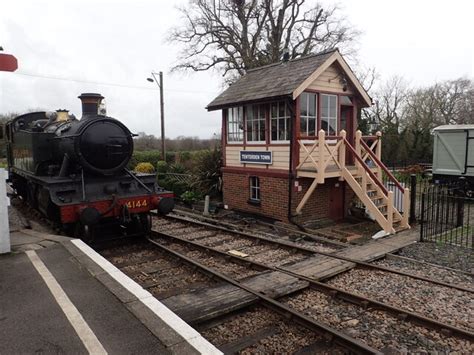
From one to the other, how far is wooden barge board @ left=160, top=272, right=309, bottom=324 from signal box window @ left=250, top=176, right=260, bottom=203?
5.82m

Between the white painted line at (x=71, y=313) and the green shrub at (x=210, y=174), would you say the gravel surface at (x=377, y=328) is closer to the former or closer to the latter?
the white painted line at (x=71, y=313)

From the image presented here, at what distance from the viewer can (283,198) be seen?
1041 cm

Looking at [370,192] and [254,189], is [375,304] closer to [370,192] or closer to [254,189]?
[370,192]

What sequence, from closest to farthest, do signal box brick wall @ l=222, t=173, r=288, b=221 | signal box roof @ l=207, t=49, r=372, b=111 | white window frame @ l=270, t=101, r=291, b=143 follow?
signal box roof @ l=207, t=49, r=372, b=111 < white window frame @ l=270, t=101, r=291, b=143 < signal box brick wall @ l=222, t=173, r=288, b=221

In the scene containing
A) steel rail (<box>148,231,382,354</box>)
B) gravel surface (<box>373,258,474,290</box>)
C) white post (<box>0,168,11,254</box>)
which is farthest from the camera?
gravel surface (<box>373,258,474,290</box>)

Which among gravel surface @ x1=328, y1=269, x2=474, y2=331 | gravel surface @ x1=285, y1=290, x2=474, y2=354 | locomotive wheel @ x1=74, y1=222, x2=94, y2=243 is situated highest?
locomotive wheel @ x1=74, y1=222, x2=94, y2=243

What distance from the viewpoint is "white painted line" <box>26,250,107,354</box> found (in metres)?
2.96

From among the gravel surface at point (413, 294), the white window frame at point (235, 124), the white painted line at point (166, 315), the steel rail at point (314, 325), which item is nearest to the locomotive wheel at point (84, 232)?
the white painted line at point (166, 315)

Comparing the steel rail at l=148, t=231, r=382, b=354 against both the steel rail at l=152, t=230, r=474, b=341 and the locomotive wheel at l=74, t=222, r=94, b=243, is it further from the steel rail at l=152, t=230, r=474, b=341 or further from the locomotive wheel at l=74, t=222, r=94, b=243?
the locomotive wheel at l=74, t=222, r=94, b=243

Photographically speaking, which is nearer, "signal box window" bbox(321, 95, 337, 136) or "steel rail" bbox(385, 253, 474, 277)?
"steel rail" bbox(385, 253, 474, 277)

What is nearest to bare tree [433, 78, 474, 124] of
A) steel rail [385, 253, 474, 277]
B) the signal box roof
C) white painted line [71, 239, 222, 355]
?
the signal box roof

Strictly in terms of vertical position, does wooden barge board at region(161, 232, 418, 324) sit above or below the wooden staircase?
below

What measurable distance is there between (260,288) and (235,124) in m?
7.78

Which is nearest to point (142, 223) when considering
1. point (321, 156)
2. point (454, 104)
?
point (321, 156)
